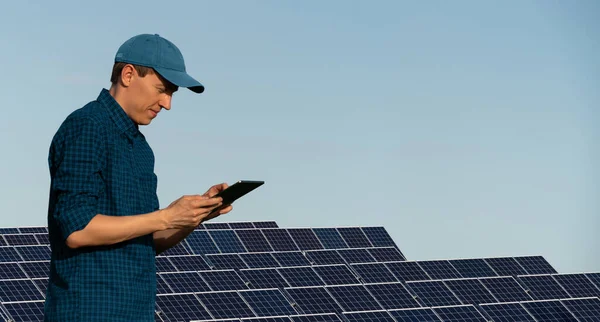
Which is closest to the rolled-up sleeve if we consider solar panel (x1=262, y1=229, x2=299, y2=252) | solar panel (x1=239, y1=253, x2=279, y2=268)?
solar panel (x1=239, y1=253, x2=279, y2=268)

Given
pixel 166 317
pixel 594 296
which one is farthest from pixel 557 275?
pixel 166 317

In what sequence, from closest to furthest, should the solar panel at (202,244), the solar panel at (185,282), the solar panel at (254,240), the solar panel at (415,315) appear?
1. the solar panel at (185,282)
2. the solar panel at (415,315)
3. the solar panel at (202,244)
4. the solar panel at (254,240)

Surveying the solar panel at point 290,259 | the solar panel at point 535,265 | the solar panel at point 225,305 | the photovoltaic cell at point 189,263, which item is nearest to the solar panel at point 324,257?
the solar panel at point 290,259

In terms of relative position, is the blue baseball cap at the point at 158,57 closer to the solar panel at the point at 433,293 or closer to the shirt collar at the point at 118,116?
the shirt collar at the point at 118,116

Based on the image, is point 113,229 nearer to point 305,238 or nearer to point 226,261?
point 226,261

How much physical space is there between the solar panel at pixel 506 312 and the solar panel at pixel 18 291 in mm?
9936

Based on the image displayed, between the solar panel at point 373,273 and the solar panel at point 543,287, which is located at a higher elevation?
the solar panel at point 543,287

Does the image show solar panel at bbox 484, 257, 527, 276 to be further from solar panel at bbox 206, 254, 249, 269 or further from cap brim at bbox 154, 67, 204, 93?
cap brim at bbox 154, 67, 204, 93

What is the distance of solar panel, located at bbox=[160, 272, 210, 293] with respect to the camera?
2331cm

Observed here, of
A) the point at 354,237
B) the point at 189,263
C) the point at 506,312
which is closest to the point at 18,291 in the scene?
the point at 189,263

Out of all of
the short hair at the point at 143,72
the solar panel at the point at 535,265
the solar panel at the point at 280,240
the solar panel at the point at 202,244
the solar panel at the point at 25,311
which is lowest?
the solar panel at the point at 25,311

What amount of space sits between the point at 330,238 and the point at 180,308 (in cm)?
925

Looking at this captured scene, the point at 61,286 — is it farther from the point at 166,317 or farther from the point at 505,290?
the point at 505,290

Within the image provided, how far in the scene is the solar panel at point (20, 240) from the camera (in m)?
27.1
